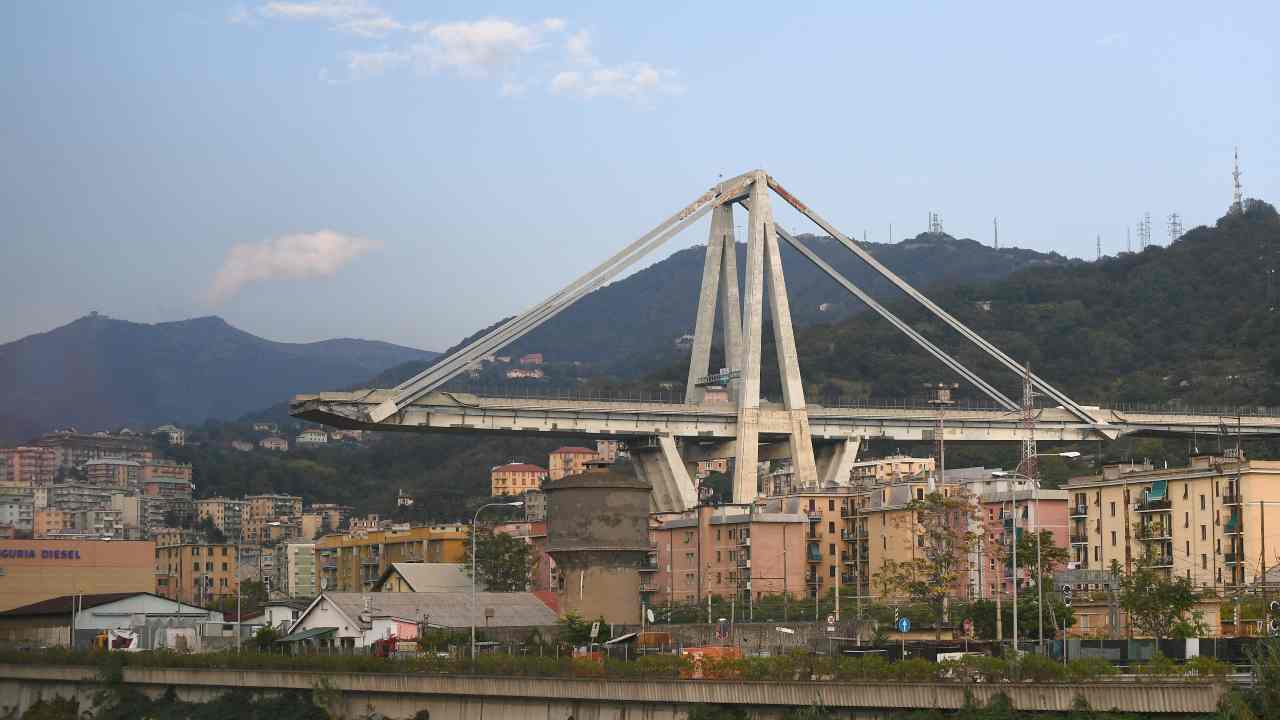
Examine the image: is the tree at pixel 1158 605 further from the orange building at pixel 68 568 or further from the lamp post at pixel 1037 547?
the orange building at pixel 68 568

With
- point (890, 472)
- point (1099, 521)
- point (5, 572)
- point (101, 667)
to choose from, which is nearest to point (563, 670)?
point (101, 667)

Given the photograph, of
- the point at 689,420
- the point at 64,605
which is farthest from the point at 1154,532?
the point at 64,605

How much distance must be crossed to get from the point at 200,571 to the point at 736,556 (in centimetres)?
7042

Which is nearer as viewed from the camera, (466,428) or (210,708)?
(210,708)

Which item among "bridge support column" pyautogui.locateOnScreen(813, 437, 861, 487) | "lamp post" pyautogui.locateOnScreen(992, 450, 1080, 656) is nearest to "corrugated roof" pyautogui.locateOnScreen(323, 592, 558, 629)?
"lamp post" pyautogui.locateOnScreen(992, 450, 1080, 656)

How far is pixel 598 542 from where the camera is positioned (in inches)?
2790

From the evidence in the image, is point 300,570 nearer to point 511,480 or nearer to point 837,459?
point 511,480

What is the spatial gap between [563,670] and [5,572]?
212ft

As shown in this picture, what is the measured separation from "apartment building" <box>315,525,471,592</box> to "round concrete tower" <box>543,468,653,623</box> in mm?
41208

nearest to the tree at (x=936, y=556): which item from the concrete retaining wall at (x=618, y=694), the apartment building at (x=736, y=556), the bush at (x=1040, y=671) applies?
the apartment building at (x=736, y=556)

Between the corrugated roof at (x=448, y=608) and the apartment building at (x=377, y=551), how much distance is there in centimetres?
3546

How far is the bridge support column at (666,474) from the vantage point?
106750 mm

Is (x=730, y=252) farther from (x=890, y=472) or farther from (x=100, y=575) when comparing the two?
(x=100, y=575)

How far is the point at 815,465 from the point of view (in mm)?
113375
